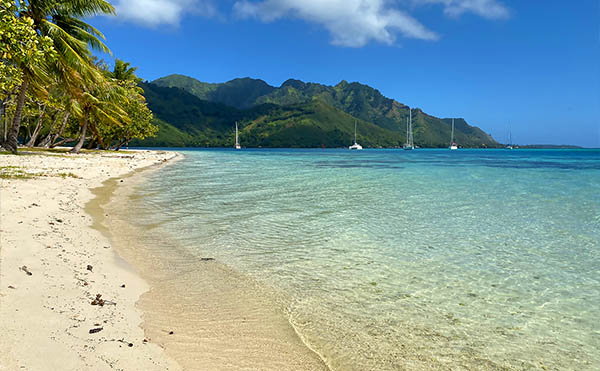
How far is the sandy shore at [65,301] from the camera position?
335 centimetres

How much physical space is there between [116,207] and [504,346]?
12436 mm

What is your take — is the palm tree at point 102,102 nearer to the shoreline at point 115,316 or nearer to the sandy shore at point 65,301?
the sandy shore at point 65,301

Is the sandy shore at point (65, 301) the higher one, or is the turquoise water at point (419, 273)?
the sandy shore at point (65, 301)

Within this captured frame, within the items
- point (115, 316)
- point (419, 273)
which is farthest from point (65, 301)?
point (419, 273)

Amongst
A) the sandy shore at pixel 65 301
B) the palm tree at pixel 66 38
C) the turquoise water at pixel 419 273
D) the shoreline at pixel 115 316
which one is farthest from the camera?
the palm tree at pixel 66 38

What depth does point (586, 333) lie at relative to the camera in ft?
15.3

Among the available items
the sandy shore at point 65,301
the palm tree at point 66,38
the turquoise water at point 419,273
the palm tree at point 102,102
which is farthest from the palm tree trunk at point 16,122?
the sandy shore at point 65,301

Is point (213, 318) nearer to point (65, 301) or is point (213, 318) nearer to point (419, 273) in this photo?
point (65, 301)

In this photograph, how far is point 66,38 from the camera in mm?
27781

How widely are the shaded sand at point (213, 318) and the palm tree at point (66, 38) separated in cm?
2703

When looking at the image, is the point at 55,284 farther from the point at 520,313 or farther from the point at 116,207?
the point at 116,207

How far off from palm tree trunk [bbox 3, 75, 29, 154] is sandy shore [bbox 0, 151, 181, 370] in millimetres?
26578

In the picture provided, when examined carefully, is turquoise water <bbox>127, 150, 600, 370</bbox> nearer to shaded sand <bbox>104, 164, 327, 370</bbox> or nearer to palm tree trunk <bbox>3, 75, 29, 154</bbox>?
shaded sand <bbox>104, 164, 327, 370</bbox>

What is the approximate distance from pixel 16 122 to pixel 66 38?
8875mm
